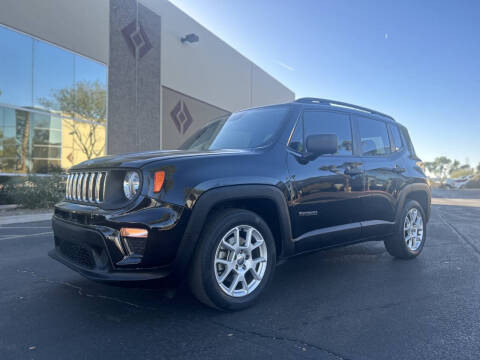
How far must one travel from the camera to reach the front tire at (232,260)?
9.31ft

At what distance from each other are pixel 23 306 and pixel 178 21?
17.1 m

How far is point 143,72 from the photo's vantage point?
1521 cm

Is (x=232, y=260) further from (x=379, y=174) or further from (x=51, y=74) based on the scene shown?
(x=51, y=74)

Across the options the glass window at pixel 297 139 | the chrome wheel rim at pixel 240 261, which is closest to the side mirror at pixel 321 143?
the glass window at pixel 297 139

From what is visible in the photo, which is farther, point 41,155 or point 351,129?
point 41,155

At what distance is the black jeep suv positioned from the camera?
8.82 feet

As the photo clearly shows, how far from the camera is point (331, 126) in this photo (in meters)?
4.13

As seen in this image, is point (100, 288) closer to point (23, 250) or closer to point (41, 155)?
point (23, 250)

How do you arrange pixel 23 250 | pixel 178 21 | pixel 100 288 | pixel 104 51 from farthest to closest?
pixel 178 21 → pixel 104 51 → pixel 23 250 → pixel 100 288

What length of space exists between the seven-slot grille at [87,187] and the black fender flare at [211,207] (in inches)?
30.8

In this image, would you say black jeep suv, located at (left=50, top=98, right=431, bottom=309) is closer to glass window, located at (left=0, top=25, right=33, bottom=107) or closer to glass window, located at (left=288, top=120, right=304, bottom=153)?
glass window, located at (left=288, top=120, right=304, bottom=153)

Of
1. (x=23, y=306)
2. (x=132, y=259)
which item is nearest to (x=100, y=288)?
(x=23, y=306)

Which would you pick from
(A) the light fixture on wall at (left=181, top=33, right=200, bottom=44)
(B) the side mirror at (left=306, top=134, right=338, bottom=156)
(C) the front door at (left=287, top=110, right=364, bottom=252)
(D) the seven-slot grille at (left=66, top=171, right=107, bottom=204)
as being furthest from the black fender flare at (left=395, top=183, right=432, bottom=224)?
(A) the light fixture on wall at (left=181, top=33, right=200, bottom=44)

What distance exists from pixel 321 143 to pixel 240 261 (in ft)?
4.34
